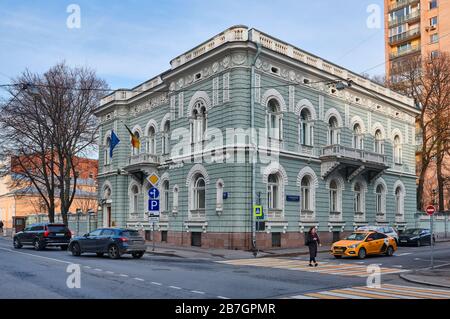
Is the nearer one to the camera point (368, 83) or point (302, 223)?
point (302, 223)

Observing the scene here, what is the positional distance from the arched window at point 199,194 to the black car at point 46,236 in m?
8.18

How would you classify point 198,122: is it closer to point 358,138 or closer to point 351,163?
point 351,163

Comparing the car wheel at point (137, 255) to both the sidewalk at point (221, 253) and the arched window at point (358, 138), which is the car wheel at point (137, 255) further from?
the arched window at point (358, 138)

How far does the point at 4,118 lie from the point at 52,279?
29639 mm

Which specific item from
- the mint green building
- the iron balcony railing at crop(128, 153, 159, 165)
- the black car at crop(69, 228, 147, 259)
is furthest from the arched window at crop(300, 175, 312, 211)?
the black car at crop(69, 228, 147, 259)

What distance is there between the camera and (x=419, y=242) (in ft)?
119

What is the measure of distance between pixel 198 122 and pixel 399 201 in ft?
67.7

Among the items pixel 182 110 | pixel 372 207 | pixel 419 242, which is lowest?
pixel 419 242

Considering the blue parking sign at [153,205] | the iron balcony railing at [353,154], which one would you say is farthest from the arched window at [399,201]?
the blue parking sign at [153,205]

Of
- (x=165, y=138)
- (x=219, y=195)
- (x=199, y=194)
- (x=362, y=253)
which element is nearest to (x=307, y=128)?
(x=219, y=195)

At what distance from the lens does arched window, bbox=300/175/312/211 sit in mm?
33812
